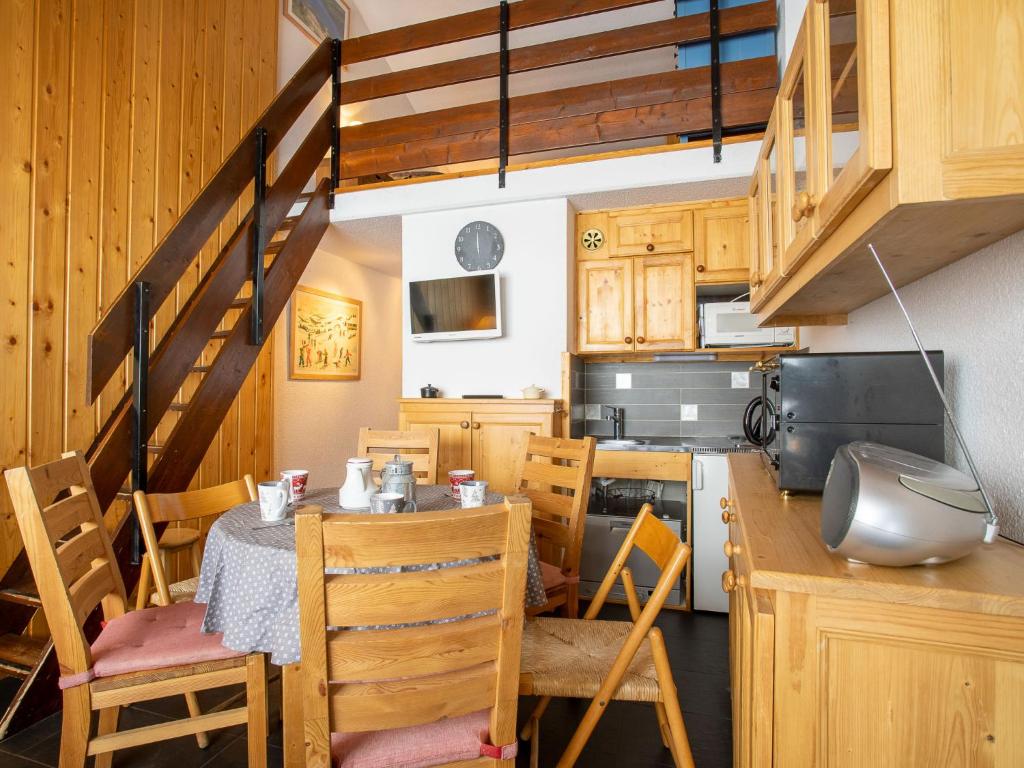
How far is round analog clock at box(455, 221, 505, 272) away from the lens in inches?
147

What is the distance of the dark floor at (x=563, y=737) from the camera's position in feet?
6.17

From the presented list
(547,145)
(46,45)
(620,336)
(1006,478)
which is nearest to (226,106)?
(46,45)

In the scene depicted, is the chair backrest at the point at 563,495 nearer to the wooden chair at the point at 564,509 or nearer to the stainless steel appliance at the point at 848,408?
the wooden chair at the point at 564,509

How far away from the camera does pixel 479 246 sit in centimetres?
378

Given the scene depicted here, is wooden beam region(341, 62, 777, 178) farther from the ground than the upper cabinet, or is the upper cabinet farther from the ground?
wooden beam region(341, 62, 777, 178)

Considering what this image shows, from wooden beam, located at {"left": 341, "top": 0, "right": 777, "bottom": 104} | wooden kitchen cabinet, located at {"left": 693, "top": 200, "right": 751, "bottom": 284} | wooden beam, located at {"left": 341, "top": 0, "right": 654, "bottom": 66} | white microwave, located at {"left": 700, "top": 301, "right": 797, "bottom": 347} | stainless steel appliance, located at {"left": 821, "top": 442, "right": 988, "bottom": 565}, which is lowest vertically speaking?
stainless steel appliance, located at {"left": 821, "top": 442, "right": 988, "bottom": 565}

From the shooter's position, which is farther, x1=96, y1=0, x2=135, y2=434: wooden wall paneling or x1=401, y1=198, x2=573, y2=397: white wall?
x1=401, y1=198, x2=573, y2=397: white wall

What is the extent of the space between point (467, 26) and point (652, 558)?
141 inches

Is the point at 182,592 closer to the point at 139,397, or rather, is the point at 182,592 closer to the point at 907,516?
the point at 139,397

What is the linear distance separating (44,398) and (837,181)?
327 cm

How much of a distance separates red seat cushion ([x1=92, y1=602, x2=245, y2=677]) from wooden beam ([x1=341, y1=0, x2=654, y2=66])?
3577 millimetres

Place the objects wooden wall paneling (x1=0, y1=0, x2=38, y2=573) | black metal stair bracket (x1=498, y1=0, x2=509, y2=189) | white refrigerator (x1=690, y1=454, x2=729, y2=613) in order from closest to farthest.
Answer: wooden wall paneling (x1=0, y1=0, x2=38, y2=573)
white refrigerator (x1=690, y1=454, x2=729, y2=613)
black metal stair bracket (x1=498, y1=0, x2=509, y2=189)

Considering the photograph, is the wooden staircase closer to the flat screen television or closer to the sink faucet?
the flat screen television

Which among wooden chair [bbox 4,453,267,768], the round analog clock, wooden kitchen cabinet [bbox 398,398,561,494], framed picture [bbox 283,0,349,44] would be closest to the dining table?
wooden chair [bbox 4,453,267,768]
